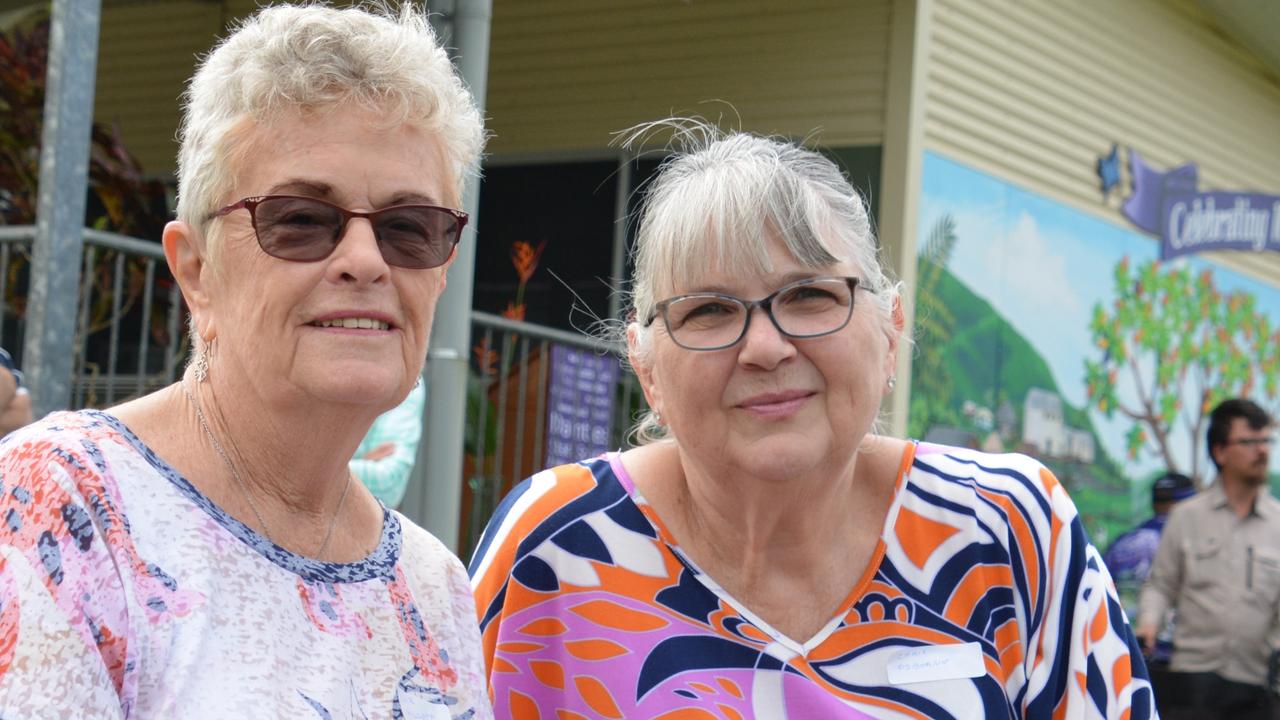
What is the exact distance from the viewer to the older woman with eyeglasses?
2414 mm

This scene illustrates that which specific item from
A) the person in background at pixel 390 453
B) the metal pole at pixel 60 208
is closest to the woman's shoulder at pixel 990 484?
the person in background at pixel 390 453

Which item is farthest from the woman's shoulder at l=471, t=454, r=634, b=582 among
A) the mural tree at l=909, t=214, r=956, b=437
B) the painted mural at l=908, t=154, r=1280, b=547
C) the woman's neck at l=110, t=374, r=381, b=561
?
the mural tree at l=909, t=214, r=956, b=437

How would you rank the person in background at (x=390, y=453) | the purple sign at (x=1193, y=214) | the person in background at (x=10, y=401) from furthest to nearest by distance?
the purple sign at (x=1193, y=214), the person in background at (x=390, y=453), the person in background at (x=10, y=401)

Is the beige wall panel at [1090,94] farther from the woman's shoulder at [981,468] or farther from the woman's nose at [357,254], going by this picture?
the woman's nose at [357,254]

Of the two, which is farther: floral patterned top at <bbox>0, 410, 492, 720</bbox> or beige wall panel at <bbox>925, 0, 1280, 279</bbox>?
beige wall panel at <bbox>925, 0, 1280, 279</bbox>

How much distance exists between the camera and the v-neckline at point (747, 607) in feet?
8.11

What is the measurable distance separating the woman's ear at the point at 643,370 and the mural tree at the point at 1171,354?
28.1 ft

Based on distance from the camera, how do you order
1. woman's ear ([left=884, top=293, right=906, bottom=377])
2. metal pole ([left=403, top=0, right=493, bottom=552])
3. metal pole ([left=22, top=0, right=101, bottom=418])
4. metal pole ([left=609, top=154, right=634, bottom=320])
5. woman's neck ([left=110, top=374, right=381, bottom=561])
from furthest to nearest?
metal pole ([left=609, top=154, right=634, bottom=320]) → metal pole ([left=403, top=0, right=493, bottom=552]) → metal pole ([left=22, top=0, right=101, bottom=418]) → woman's ear ([left=884, top=293, right=906, bottom=377]) → woman's neck ([left=110, top=374, right=381, bottom=561])

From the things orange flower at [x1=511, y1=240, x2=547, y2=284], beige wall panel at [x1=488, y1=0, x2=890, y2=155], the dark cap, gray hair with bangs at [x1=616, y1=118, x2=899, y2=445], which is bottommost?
the dark cap

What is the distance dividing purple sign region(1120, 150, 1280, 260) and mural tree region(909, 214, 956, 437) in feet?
8.54

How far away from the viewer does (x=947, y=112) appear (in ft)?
29.0

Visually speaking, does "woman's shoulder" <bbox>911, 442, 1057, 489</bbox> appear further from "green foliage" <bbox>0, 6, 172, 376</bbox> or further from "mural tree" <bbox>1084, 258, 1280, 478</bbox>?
"mural tree" <bbox>1084, 258, 1280, 478</bbox>

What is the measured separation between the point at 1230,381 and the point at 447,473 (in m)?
9.64

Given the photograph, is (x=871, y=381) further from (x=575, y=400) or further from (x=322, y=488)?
(x=575, y=400)
